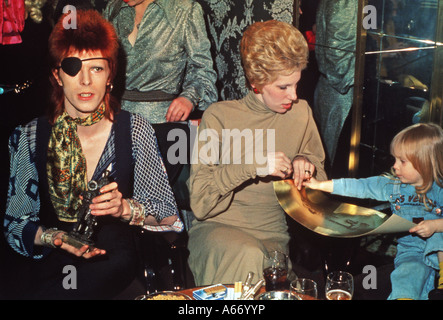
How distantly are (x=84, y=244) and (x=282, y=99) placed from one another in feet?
4.00

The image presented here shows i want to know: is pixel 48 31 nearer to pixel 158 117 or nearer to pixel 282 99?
pixel 158 117

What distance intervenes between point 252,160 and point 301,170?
0.26 metres

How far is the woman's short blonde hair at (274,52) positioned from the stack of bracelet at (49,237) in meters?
1.23

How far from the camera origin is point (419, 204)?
2707mm

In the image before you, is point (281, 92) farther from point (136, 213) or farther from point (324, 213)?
point (136, 213)

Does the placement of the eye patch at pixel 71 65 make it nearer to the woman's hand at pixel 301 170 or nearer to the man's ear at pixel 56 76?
the man's ear at pixel 56 76

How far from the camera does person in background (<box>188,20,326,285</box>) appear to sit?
2.59m

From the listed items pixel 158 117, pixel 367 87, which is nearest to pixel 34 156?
pixel 158 117

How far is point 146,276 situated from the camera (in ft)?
7.81

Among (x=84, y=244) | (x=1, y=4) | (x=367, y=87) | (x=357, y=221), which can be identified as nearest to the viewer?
(x=84, y=244)

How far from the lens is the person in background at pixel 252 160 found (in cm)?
259

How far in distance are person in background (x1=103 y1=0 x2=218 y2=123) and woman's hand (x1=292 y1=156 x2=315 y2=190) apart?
859 mm

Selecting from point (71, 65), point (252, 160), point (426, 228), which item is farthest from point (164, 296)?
point (426, 228)

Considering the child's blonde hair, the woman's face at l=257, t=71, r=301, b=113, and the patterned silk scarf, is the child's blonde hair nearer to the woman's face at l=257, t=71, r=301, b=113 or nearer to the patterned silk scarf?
the woman's face at l=257, t=71, r=301, b=113
